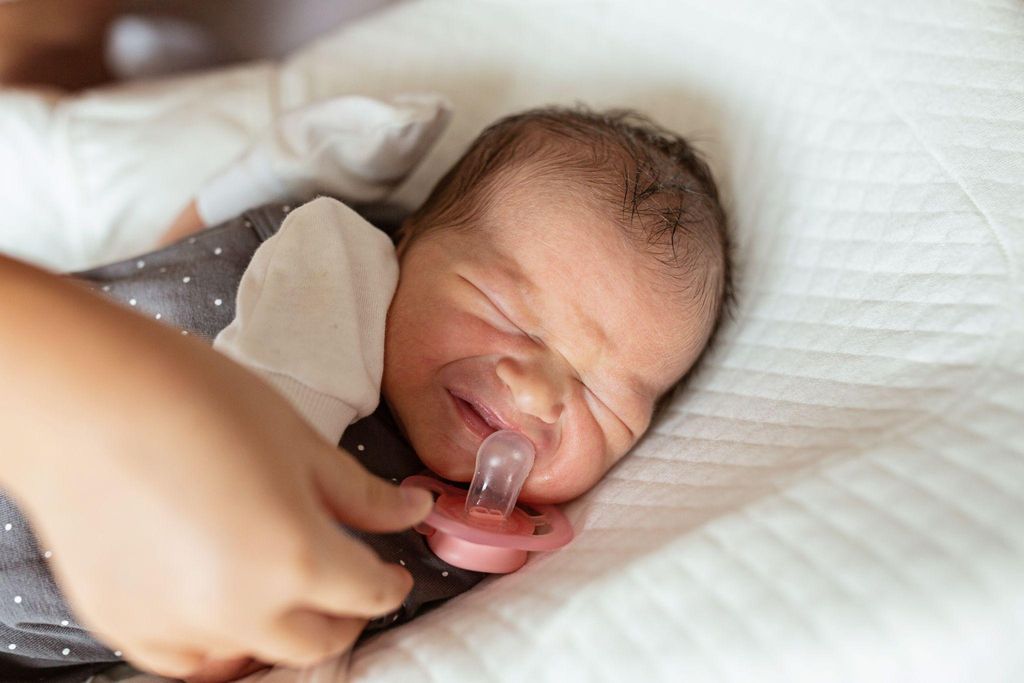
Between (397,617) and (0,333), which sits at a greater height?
(0,333)

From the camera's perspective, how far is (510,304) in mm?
911

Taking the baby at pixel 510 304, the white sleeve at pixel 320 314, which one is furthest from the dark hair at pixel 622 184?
the white sleeve at pixel 320 314

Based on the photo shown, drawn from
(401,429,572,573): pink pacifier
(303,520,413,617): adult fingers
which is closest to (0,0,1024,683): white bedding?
(401,429,572,573): pink pacifier

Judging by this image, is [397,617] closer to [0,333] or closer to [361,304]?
[361,304]

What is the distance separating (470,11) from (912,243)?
74 centimetres

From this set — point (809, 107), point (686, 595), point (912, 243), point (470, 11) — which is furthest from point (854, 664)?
point (470, 11)

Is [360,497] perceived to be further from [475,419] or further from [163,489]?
[475,419]

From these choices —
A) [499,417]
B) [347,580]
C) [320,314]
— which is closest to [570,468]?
[499,417]

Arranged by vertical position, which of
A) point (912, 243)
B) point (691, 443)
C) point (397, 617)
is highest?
point (912, 243)

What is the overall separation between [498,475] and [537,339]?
139 millimetres

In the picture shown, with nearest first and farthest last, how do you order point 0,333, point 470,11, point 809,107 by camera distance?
point 0,333 < point 809,107 < point 470,11

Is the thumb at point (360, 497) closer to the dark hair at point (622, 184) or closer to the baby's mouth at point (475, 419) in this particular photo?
the baby's mouth at point (475, 419)

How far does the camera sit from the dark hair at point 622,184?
0.94 metres

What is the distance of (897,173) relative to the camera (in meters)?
0.99
